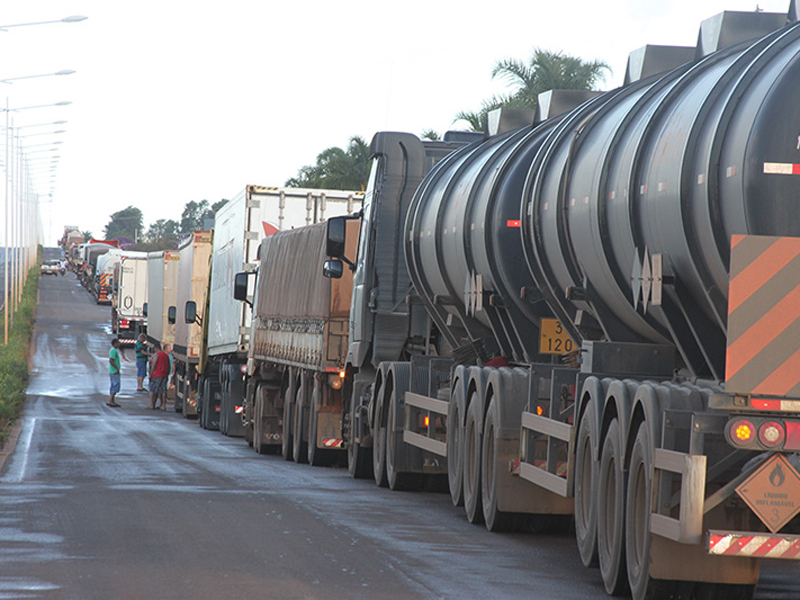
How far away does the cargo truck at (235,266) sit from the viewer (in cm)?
2523

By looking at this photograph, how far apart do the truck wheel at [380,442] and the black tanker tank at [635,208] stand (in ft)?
6.01

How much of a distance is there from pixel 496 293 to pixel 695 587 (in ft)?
16.4

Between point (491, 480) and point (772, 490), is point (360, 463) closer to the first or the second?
point (491, 480)

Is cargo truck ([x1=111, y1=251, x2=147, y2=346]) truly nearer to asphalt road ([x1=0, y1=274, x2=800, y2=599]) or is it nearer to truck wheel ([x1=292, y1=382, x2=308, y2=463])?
truck wheel ([x1=292, y1=382, x2=308, y2=463])

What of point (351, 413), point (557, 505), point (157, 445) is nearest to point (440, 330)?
point (351, 413)

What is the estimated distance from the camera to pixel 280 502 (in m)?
13.1

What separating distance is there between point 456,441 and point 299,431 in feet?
23.0

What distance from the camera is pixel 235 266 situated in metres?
26.6

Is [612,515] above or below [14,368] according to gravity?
above

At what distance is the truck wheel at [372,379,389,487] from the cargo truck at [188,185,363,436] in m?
9.10

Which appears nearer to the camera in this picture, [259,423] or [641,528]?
[641,528]

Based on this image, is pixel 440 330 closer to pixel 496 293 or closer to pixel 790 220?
pixel 496 293

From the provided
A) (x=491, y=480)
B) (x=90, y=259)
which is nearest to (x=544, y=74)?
(x=491, y=480)

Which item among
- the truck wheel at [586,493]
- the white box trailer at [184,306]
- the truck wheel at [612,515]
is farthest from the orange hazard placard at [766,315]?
the white box trailer at [184,306]
